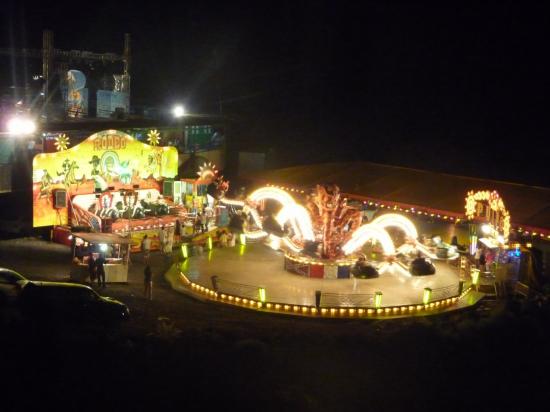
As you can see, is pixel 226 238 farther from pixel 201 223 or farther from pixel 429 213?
pixel 429 213

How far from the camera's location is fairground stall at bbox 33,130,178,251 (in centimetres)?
3262

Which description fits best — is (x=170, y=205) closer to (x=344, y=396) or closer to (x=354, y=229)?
(x=354, y=229)

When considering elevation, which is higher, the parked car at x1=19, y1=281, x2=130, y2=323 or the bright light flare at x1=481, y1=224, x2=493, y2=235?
the bright light flare at x1=481, y1=224, x2=493, y2=235

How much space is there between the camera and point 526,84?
212 ft

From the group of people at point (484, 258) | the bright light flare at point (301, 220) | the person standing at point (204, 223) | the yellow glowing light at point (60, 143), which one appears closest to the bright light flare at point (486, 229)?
the group of people at point (484, 258)

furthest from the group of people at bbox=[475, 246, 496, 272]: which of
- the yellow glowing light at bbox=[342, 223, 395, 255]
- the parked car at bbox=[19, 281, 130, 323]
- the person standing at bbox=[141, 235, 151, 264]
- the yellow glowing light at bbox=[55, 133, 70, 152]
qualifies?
the yellow glowing light at bbox=[55, 133, 70, 152]

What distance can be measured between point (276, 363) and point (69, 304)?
20.2 ft

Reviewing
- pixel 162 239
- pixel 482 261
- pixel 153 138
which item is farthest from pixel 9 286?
pixel 482 261

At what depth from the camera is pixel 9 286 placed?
2312 cm

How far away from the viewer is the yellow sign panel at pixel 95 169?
32.7 m

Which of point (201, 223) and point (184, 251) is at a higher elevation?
point (201, 223)

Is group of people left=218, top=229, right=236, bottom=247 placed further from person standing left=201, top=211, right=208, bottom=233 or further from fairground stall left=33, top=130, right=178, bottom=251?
fairground stall left=33, top=130, right=178, bottom=251

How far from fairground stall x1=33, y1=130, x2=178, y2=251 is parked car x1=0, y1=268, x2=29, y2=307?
6.92 metres

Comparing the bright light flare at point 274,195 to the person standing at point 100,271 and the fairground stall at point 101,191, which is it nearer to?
the fairground stall at point 101,191
